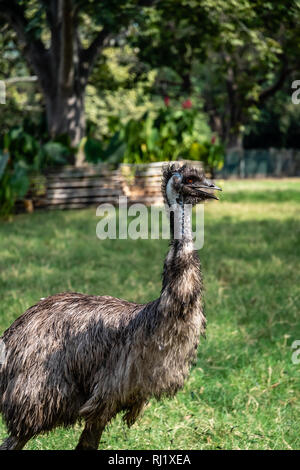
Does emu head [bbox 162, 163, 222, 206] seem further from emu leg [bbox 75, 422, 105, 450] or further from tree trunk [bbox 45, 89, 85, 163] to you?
tree trunk [bbox 45, 89, 85, 163]

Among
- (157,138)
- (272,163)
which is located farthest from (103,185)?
(272,163)

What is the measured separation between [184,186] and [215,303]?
11.2 feet

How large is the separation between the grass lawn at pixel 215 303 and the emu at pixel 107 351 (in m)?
0.69

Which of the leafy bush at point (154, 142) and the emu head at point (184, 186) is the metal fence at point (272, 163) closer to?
the leafy bush at point (154, 142)

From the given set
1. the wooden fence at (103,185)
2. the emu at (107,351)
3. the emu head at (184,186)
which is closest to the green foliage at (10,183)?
the wooden fence at (103,185)

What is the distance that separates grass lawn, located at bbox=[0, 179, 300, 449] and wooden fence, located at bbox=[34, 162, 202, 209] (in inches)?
75.7

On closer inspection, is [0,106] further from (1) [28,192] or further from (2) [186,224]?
(2) [186,224]

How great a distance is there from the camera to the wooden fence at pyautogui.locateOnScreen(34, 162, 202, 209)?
13469 millimetres

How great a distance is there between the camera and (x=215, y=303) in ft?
18.7

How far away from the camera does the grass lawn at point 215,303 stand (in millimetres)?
3381

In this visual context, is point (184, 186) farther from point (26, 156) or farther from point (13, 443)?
point (26, 156)

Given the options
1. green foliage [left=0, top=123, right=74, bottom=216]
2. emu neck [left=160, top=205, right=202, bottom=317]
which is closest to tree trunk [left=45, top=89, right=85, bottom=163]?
green foliage [left=0, top=123, right=74, bottom=216]

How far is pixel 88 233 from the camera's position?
986 cm
